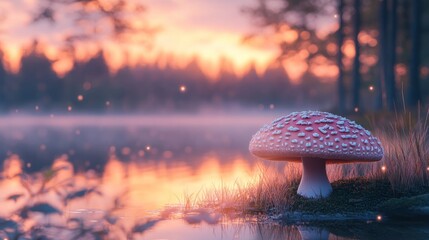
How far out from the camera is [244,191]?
747 centimetres

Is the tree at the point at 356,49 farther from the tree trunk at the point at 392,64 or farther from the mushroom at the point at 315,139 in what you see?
the mushroom at the point at 315,139

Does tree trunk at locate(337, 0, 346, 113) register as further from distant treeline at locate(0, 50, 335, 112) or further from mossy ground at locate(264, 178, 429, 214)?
distant treeline at locate(0, 50, 335, 112)

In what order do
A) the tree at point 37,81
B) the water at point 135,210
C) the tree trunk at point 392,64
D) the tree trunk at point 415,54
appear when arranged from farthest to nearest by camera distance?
1. the tree at point 37,81
2. the tree trunk at point 392,64
3. the tree trunk at point 415,54
4. the water at point 135,210

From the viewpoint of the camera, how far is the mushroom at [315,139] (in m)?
6.41

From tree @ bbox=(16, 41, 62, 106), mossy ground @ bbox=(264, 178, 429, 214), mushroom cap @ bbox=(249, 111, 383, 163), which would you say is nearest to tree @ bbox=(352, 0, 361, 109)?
mossy ground @ bbox=(264, 178, 429, 214)

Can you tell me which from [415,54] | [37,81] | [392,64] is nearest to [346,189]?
[415,54]

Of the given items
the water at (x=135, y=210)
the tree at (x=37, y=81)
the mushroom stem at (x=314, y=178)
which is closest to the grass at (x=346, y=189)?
the mushroom stem at (x=314, y=178)

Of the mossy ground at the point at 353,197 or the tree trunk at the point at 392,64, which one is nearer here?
the mossy ground at the point at 353,197

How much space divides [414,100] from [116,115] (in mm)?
67799

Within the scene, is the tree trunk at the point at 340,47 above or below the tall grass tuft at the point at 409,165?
above

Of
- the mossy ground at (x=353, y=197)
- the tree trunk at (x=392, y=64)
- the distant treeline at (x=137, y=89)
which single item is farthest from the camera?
the distant treeline at (x=137, y=89)

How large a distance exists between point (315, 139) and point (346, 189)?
4.71ft

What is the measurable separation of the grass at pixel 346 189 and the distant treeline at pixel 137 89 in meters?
61.8

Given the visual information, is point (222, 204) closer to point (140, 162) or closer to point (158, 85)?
point (140, 162)
